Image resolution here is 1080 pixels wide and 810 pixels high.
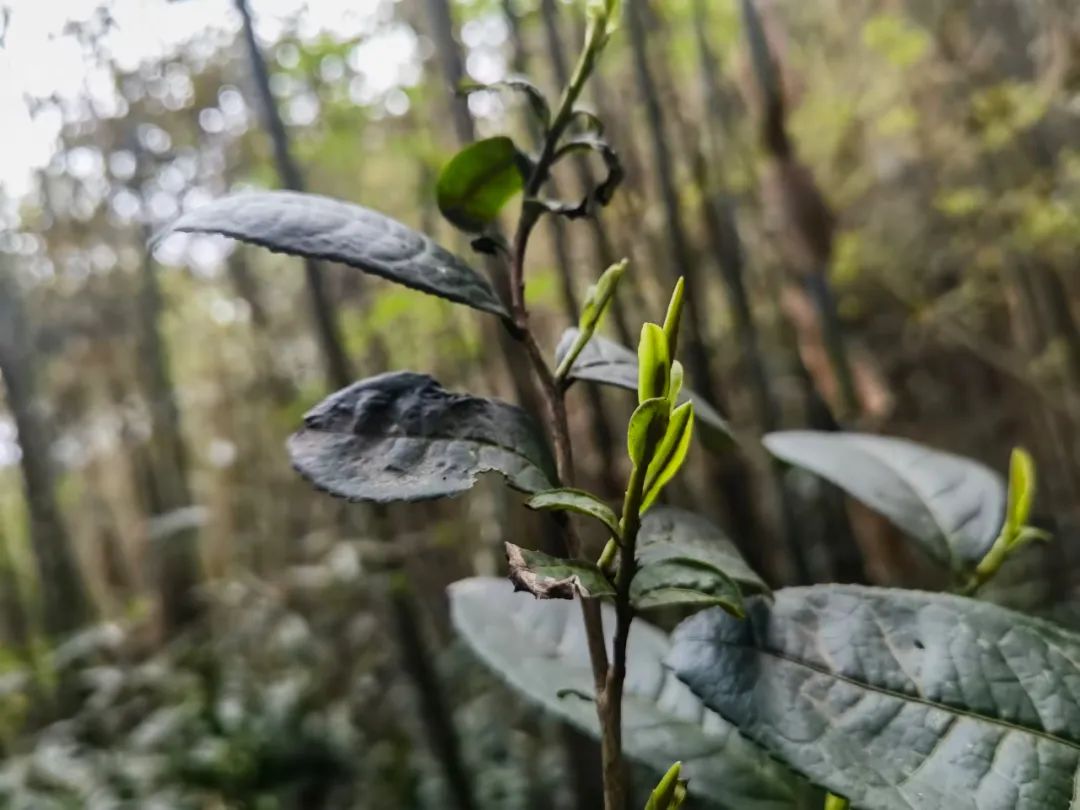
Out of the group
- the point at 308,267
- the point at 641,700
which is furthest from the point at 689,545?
the point at 308,267

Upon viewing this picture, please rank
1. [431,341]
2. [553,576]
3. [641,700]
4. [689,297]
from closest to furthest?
[553,576] → [641,700] → [689,297] → [431,341]

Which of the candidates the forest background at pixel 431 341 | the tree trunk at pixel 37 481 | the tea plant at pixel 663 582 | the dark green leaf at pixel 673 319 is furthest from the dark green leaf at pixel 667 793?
the tree trunk at pixel 37 481

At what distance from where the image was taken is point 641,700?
36cm

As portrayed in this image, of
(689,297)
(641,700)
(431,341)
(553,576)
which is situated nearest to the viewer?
(553,576)

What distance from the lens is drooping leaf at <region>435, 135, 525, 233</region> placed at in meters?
0.29

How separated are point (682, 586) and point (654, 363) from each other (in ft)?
0.20

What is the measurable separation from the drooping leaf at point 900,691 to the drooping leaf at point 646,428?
7cm

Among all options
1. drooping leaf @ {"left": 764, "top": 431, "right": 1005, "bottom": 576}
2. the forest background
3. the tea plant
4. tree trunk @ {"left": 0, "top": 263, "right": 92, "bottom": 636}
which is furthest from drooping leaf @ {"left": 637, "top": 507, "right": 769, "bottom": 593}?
tree trunk @ {"left": 0, "top": 263, "right": 92, "bottom": 636}

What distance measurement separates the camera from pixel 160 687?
5.92ft

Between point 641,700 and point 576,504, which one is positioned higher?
point 576,504

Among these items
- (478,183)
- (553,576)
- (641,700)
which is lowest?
(641,700)

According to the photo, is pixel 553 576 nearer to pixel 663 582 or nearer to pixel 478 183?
pixel 663 582

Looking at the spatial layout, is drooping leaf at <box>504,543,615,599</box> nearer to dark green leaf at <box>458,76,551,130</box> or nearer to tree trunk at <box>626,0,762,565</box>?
dark green leaf at <box>458,76,551,130</box>

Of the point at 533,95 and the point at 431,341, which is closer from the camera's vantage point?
the point at 533,95
